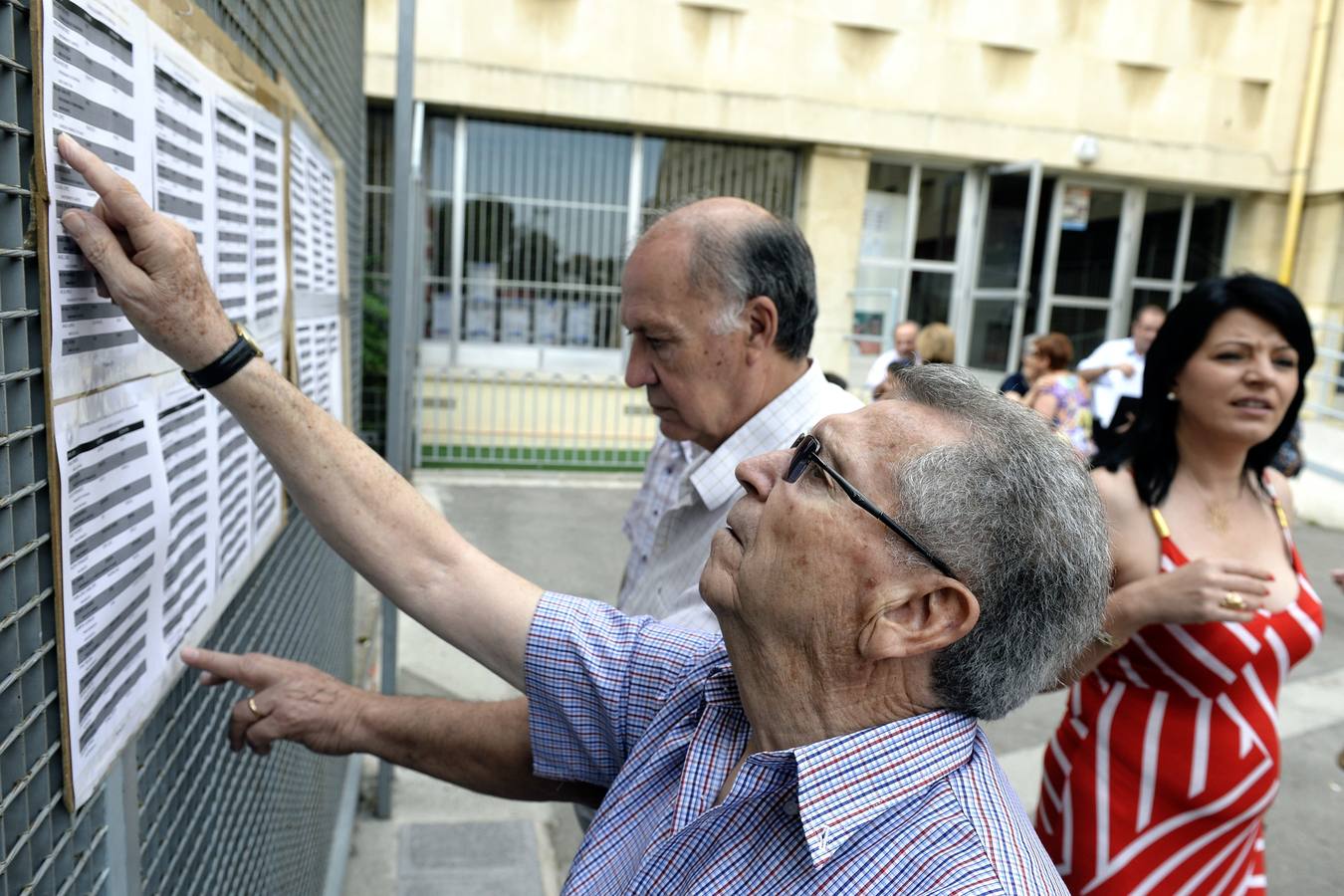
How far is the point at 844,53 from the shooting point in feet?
33.5

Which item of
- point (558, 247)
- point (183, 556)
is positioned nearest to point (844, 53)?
point (558, 247)

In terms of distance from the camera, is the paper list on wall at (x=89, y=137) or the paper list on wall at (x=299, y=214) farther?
the paper list on wall at (x=299, y=214)

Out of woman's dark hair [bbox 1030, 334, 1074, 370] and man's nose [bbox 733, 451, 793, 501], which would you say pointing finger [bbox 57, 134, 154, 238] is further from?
woman's dark hair [bbox 1030, 334, 1074, 370]

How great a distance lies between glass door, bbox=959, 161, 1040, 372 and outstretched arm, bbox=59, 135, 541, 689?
1012cm

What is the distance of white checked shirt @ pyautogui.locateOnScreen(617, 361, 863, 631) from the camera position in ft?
5.79

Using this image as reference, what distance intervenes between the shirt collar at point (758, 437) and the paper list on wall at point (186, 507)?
0.81 metres

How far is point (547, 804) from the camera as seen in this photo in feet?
11.6

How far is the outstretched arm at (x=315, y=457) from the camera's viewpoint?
3.16 ft

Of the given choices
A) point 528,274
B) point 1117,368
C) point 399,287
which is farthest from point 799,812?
point 528,274

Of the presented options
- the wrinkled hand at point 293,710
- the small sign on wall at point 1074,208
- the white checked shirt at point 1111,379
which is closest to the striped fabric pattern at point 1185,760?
the wrinkled hand at point 293,710

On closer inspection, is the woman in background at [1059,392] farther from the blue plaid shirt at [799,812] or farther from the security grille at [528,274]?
the blue plaid shirt at [799,812]

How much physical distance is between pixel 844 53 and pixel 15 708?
416 inches

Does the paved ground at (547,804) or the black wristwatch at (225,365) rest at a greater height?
the black wristwatch at (225,365)

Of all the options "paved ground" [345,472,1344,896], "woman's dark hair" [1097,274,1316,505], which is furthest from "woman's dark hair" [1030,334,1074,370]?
"woman's dark hair" [1097,274,1316,505]
